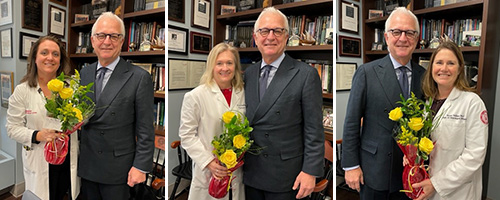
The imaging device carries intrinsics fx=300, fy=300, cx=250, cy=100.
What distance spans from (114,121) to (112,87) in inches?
6.5

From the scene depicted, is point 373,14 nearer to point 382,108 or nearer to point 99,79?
point 382,108

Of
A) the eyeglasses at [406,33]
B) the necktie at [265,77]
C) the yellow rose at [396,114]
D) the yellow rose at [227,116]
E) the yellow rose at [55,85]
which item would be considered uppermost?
the eyeglasses at [406,33]

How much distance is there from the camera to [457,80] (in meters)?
1.46

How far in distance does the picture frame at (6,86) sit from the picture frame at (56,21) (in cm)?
34

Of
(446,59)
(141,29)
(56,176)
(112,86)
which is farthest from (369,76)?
(56,176)

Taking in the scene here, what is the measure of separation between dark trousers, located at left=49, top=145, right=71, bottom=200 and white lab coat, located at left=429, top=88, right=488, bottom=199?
195 centimetres

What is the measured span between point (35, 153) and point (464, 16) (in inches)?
118

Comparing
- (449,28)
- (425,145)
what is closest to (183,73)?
(425,145)

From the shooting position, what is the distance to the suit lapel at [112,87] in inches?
56.6

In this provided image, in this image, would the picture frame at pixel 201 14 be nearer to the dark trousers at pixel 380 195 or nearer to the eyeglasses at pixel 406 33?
the eyeglasses at pixel 406 33

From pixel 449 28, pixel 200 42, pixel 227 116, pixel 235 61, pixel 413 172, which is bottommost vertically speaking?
pixel 413 172

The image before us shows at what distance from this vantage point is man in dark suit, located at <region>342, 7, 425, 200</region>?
1426 mm

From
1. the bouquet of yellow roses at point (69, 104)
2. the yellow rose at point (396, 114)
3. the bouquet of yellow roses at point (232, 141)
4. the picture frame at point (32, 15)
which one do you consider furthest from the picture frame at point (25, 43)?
Result: the yellow rose at point (396, 114)

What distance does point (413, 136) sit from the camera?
4.33 feet
